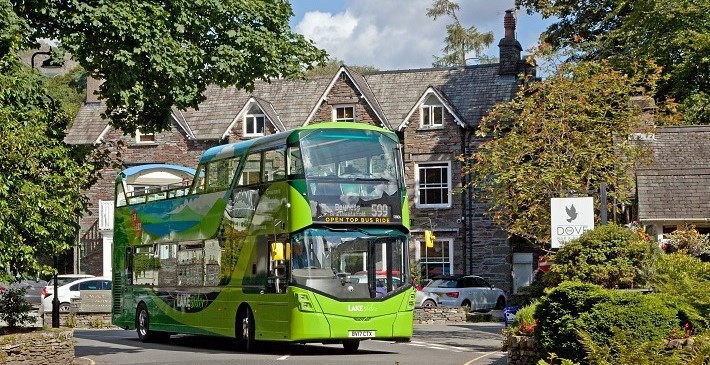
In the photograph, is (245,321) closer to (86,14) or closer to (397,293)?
(397,293)

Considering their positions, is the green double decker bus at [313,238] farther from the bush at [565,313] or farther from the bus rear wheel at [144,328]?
the bush at [565,313]

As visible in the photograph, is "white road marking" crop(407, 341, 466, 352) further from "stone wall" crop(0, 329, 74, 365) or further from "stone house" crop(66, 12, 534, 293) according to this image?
"stone house" crop(66, 12, 534, 293)

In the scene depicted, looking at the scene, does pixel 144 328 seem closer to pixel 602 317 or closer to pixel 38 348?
pixel 38 348

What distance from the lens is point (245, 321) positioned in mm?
28516

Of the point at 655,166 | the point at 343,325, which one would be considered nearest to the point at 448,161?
the point at 655,166

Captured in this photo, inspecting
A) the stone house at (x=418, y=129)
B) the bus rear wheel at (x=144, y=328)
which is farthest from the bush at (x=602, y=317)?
the stone house at (x=418, y=129)

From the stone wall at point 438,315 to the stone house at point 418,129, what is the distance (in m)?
8.25

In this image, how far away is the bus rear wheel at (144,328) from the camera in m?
34.2

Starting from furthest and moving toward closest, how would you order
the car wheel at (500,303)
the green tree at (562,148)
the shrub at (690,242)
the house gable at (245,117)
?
the house gable at (245,117)
the car wheel at (500,303)
the green tree at (562,148)
the shrub at (690,242)

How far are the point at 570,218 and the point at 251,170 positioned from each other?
734 cm

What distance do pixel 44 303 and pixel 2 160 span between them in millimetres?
25759

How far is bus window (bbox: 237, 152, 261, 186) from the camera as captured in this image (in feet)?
91.9

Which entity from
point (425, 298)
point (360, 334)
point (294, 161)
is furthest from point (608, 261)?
point (425, 298)

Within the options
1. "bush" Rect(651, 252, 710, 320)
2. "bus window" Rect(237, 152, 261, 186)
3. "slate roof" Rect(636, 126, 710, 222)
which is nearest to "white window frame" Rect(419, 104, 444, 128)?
"slate roof" Rect(636, 126, 710, 222)
